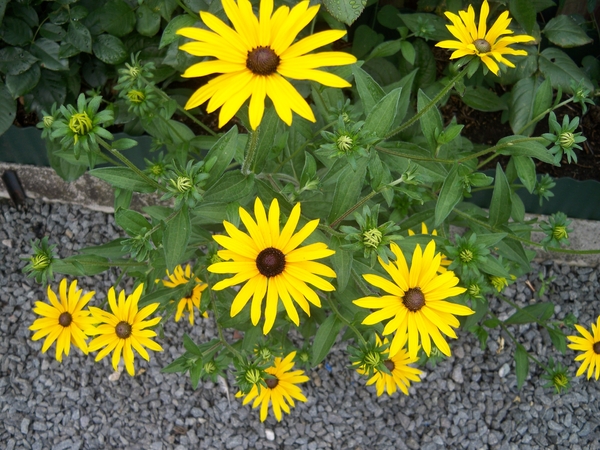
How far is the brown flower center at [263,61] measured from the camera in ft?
3.57

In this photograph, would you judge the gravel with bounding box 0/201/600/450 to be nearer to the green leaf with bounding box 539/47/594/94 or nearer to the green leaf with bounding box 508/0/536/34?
the green leaf with bounding box 539/47/594/94

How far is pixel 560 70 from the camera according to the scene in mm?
2100

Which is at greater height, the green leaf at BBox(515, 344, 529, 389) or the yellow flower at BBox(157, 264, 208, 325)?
the green leaf at BBox(515, 344, 529, 389)

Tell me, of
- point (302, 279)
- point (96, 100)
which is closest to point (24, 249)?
point (96, 100)

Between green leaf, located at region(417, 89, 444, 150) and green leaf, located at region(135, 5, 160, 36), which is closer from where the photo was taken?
green leaf, located at region(417, 89, 444, 150)

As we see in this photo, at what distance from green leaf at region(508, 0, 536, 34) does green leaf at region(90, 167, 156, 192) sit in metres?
1.44

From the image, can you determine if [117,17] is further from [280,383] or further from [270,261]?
[280,383]

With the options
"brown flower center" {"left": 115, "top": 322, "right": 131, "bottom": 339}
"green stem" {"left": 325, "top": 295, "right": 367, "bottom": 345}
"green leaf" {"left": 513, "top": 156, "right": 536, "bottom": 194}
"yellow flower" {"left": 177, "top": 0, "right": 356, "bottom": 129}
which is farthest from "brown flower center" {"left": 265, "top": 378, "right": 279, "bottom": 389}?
"yellow flower" {"left": 177, "top": 0, "right": 356, "bottom": 129}

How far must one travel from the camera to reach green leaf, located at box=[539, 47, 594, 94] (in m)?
2.06

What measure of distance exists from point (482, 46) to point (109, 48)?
1.50 meters

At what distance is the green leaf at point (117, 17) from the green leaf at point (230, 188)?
1125mm

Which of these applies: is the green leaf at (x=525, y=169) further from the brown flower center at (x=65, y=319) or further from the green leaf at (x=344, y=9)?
the brown flower center at (x=65, y=319)

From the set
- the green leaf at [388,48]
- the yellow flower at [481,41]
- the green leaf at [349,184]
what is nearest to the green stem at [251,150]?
the green leaf at [349,184]

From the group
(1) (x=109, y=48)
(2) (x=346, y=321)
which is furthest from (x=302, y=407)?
(1) (x=109, y=48)
